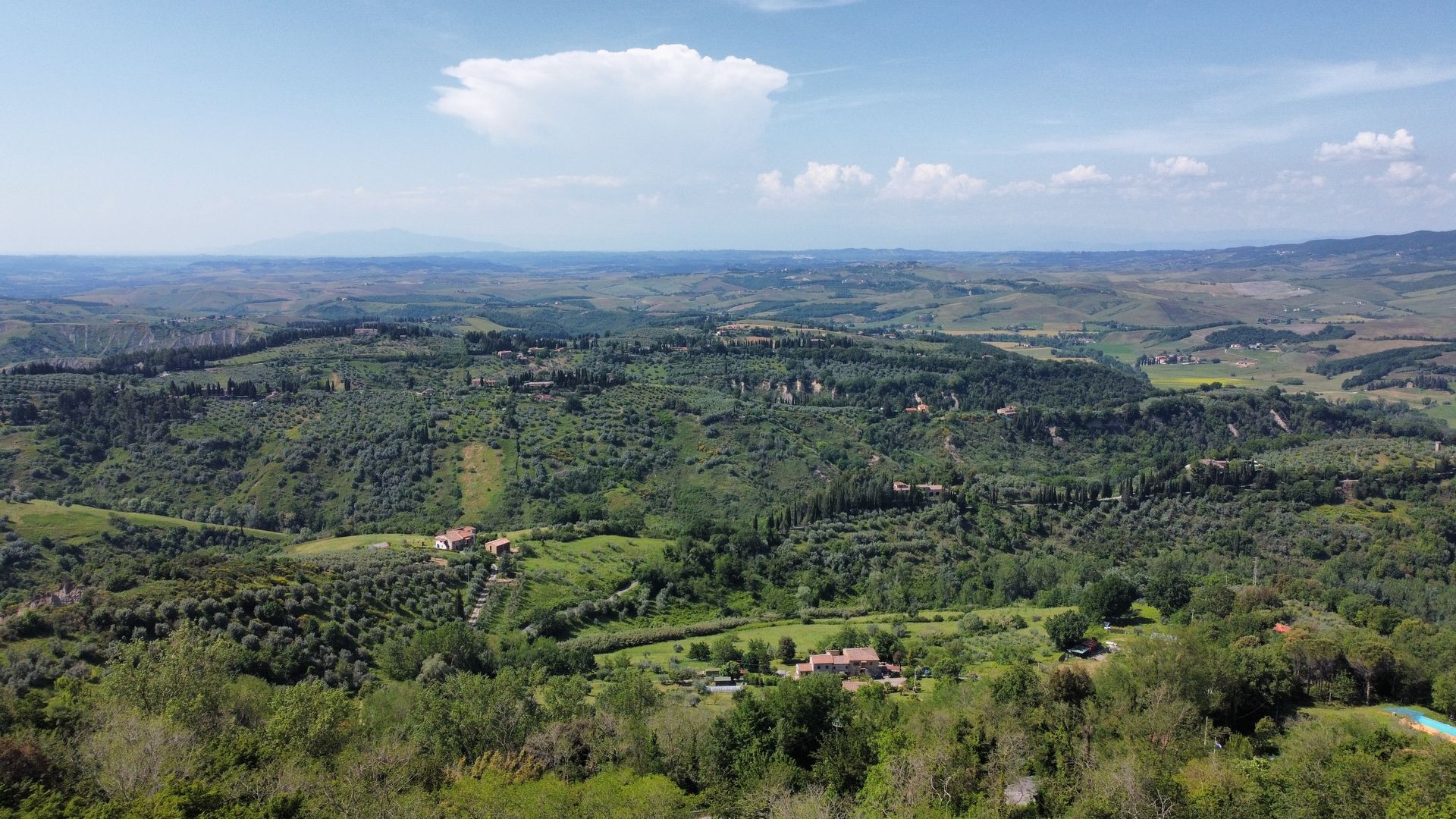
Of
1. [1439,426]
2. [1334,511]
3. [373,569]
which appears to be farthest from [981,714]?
[1439,426]

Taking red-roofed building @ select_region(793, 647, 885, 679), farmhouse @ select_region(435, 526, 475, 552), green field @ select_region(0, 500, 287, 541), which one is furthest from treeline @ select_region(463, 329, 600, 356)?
red-roofed building @ select_region(793, 647, 885, 679)

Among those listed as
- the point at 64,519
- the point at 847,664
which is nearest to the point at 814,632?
the point at 847,664

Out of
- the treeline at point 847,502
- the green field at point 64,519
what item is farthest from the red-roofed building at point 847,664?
the green field at point 64,519

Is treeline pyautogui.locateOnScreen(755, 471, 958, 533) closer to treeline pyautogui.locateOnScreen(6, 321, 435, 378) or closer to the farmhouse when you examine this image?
the farmhouse

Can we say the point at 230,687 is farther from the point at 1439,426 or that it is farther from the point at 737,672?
the point at 1439,426

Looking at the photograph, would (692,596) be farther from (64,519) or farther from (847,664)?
(64,519)
